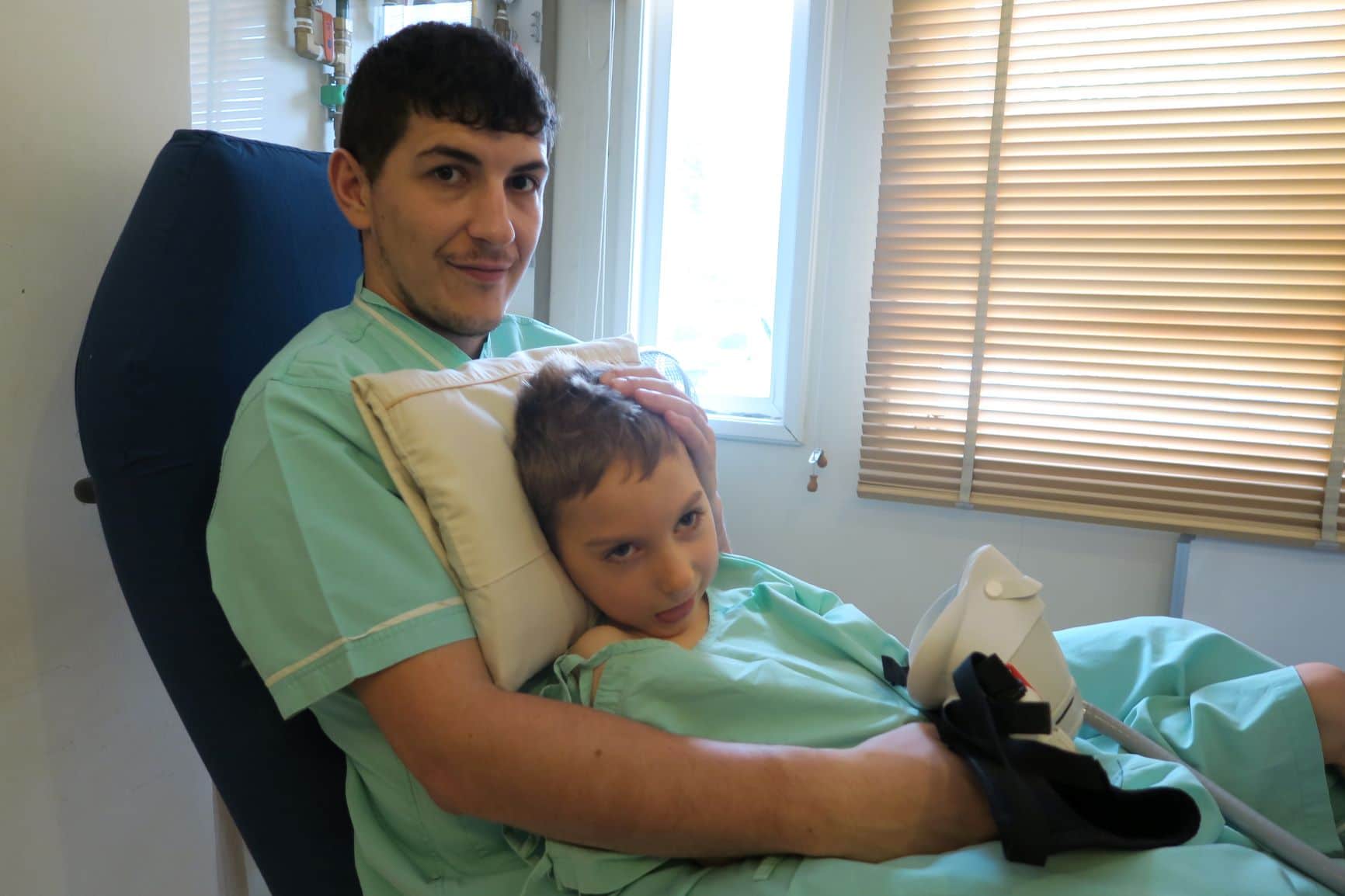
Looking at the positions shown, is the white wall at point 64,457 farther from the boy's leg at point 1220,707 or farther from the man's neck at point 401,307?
the boy's leg at point 1220,707

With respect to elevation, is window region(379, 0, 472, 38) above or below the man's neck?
above

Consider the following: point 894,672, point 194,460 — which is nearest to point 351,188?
point 194,460

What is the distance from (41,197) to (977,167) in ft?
6.14

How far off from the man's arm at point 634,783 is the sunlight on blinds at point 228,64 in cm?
122

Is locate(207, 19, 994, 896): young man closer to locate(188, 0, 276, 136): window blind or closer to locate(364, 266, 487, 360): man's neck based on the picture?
locate(364, 266, 487, 360): man's neck

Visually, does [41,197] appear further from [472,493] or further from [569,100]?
[569,100]

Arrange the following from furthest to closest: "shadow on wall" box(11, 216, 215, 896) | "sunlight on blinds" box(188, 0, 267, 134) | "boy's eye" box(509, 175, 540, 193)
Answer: "sunlight on blinds" box(188, 0, 267, 134) → "boy's eye" box(509, 175, 540, 193) → "shadow on wall" box(11, 216, 215, 896)

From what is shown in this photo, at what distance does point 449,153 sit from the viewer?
1.07 m

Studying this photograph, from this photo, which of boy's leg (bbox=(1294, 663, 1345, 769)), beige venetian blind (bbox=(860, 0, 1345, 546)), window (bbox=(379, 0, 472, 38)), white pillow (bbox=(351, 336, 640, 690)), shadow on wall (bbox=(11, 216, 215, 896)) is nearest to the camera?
white pillow (bbox=(351, 336, 640, 690))

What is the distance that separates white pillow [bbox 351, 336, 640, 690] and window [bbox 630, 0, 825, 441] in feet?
4.87

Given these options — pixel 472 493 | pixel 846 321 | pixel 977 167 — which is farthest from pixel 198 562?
pixel 977 167

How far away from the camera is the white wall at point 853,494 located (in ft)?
6.87

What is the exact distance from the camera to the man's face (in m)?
1.07

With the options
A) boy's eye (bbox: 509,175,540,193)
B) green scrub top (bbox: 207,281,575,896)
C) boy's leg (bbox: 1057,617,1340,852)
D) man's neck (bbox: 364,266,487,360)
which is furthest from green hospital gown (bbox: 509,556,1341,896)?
boy's eye (bbox: 509,175,540,193)
